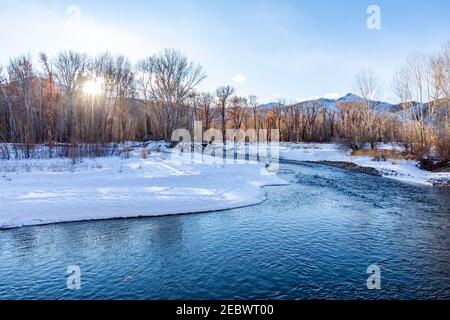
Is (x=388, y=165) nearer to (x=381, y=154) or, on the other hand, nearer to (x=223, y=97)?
(x=381, y=154)

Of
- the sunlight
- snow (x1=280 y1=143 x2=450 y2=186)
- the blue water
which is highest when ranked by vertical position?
the sunlight

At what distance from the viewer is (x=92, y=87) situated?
141 feet

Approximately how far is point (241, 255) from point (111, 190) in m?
7.81

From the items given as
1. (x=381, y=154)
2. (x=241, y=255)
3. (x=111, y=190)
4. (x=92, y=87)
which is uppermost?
(x=92, y=87)

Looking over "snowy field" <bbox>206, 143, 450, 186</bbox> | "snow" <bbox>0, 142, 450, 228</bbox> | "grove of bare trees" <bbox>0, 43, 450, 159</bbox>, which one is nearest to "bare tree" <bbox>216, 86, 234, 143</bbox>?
"grove of bare trees" <bbox>0, 43, 450, 159</bbox>

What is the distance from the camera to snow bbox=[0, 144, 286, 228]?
11.1m

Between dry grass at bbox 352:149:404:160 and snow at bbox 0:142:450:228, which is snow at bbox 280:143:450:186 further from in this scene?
dry grass at bbox 352:149:404:160

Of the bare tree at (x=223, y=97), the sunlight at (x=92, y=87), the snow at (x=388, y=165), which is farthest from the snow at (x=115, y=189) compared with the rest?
the bare tree at (x=223, y=97)

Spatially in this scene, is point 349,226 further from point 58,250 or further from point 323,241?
point 58,250

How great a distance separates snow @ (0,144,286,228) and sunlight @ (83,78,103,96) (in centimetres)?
2663

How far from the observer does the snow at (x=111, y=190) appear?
438 inches

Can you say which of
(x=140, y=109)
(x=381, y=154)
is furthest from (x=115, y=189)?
(x=140, y=109)
